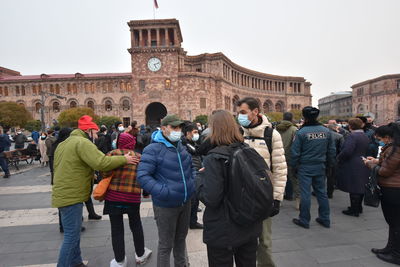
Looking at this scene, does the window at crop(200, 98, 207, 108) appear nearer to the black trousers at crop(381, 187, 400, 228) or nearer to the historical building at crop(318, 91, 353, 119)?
the black trousers at crop(381, 187, 400, 228)

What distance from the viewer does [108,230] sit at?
4.38 meters

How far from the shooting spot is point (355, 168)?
4.83 meters

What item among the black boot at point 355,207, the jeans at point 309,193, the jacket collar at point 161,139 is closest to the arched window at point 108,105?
the jeans at point 309,193

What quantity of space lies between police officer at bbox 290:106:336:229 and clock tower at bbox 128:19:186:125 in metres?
33.3

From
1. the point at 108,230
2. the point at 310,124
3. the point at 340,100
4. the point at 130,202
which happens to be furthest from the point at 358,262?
the point at 340,100

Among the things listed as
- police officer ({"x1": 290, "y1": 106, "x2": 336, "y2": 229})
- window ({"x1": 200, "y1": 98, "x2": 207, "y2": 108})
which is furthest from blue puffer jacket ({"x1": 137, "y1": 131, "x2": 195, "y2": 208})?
window ({"x1": 200, "y1": 98, "x2": 207, "y2": 108})

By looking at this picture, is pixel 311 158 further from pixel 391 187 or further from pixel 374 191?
pixel 391 187

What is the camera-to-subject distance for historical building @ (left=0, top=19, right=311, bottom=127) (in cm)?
3612

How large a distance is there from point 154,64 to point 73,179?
3549 cm

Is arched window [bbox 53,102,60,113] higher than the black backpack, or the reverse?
arched window [bbox 53,102,60,113]

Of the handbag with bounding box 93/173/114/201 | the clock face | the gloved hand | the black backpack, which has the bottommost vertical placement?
the gloved hand

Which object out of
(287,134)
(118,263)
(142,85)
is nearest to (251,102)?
(118,263)

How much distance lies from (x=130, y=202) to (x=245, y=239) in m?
1.62

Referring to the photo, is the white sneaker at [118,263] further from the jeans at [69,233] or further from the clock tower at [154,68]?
the clock tower at [154,68]
